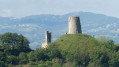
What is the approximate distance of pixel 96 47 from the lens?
8244cm

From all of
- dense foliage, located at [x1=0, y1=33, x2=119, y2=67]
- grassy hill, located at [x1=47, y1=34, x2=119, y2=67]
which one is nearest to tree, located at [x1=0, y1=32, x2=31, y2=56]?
dense foliage, located at [x1=0, y1=33, x2=119, y2=67]

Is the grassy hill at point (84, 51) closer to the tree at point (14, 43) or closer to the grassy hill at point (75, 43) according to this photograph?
the grassy hill at point (75, 43)

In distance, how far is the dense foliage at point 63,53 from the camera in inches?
2968

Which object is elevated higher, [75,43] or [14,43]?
[14,43]

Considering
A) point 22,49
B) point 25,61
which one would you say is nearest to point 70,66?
point 25,61

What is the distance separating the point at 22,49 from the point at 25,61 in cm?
729

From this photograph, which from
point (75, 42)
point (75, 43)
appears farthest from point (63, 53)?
point (75, 42)

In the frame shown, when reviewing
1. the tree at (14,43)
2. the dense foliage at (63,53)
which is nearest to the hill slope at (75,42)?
the dense foliage at (63,53)

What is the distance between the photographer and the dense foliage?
247ft

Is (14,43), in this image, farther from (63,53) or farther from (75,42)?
(75,42)

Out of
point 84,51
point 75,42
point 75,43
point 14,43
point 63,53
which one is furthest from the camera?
point 75,42

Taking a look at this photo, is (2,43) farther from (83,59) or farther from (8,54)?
(83,59)

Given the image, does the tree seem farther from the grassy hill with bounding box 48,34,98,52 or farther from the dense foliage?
the grassy hill with bounding box 48,34,98,52

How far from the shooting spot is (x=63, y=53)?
3098 inches
